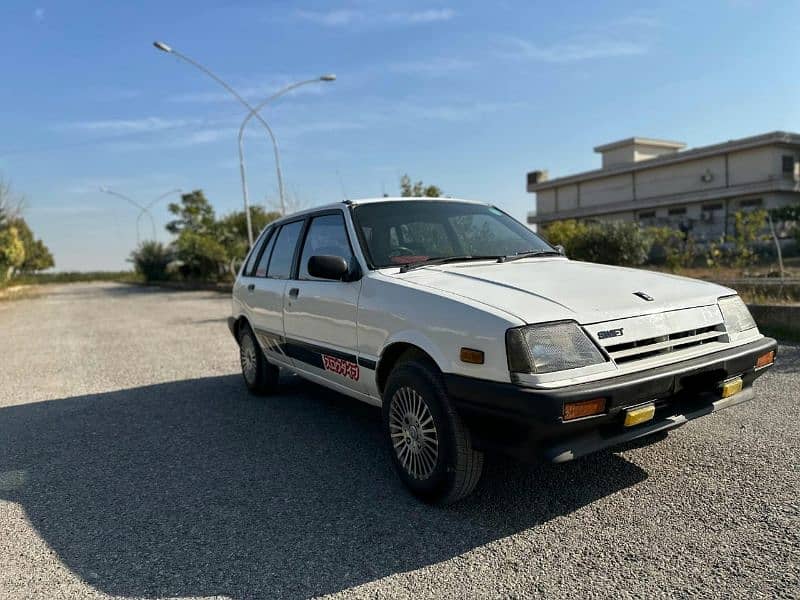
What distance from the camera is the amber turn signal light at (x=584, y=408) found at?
8.82 feet

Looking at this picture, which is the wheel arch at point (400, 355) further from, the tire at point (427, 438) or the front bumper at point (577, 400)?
the front bumper at point (577, 400)

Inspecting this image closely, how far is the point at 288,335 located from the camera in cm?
503

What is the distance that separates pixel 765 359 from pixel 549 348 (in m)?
1.61

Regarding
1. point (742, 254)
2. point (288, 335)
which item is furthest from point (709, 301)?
point (742, 254)

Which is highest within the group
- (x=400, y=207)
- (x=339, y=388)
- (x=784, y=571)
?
(x=400, y=207)

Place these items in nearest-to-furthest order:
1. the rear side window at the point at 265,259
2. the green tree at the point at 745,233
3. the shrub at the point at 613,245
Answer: the rear side window at the point at 265,259 < the green tree at the point at 745,233 < the shrub at the point at 613,245

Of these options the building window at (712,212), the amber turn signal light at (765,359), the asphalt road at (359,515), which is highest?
the building window at (712,212)

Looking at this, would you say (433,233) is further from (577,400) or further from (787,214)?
(787,214)

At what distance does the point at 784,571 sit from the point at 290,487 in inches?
100

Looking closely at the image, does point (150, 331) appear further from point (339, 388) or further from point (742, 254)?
point (742, 254)

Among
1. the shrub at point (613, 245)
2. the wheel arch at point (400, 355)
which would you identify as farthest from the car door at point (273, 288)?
the shrub at point (613, 245)

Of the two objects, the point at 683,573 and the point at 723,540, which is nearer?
the point at 683,573

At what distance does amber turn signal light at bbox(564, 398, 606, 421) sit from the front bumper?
2cm

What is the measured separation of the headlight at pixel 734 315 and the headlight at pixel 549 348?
3.56 feet
